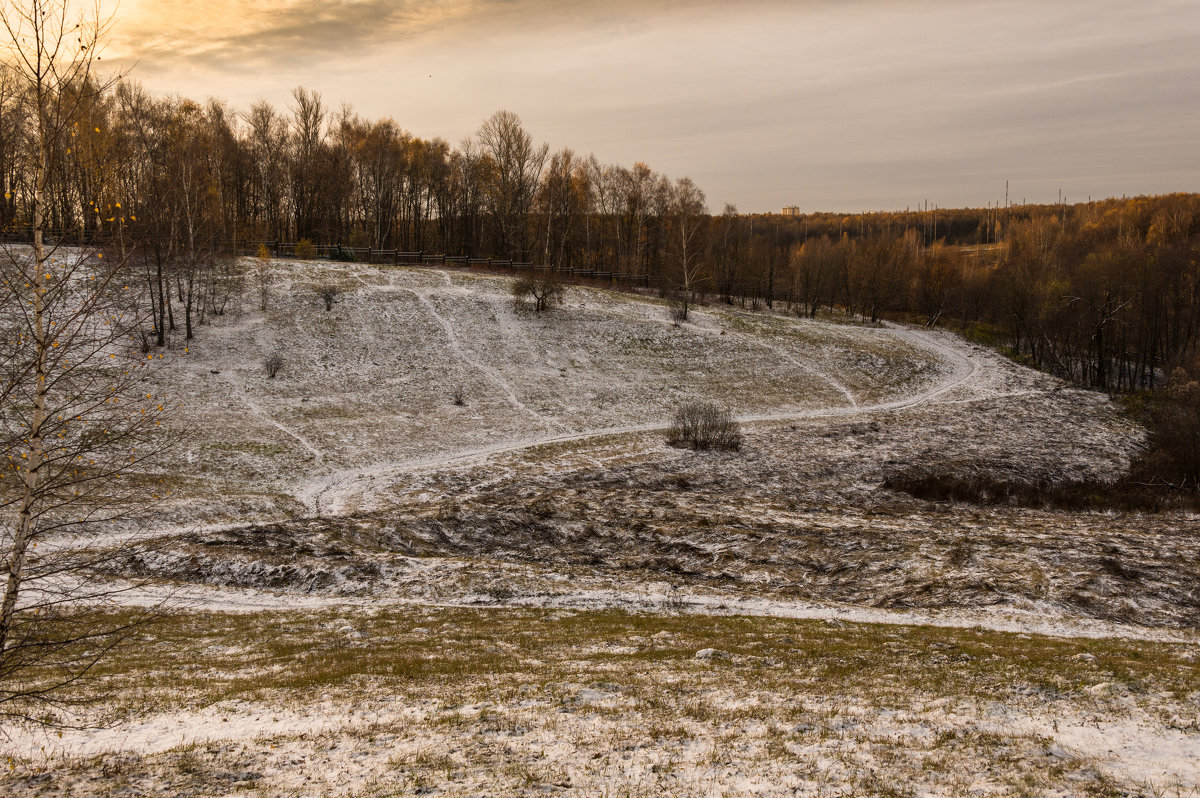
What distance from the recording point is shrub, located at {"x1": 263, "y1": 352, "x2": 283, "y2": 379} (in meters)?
40.1

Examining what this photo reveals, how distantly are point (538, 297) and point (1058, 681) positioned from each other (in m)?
49.5

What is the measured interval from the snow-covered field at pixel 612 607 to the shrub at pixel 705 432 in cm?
112

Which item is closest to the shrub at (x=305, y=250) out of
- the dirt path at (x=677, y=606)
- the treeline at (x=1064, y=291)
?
the treeline at (x=1064, y=291)

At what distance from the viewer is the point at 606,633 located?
556 inches

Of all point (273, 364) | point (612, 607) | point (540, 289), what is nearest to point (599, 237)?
point (540, 289)

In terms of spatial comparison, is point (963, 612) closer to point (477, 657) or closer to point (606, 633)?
point (606, 633)

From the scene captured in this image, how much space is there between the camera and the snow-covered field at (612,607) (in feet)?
26.7

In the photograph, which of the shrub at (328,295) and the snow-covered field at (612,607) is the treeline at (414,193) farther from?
the snow-covered field at (612,607)

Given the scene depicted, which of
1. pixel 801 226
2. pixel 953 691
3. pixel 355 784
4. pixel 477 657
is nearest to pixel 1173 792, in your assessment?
pixel 953 691

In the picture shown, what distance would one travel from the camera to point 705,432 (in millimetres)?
33625

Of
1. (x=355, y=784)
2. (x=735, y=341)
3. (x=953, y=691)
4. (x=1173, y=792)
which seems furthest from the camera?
(x=735, y=341)

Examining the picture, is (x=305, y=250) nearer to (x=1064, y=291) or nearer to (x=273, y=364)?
(x=273, y=364)

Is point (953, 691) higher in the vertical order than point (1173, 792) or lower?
lower

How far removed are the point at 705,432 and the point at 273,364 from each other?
86.8ft
